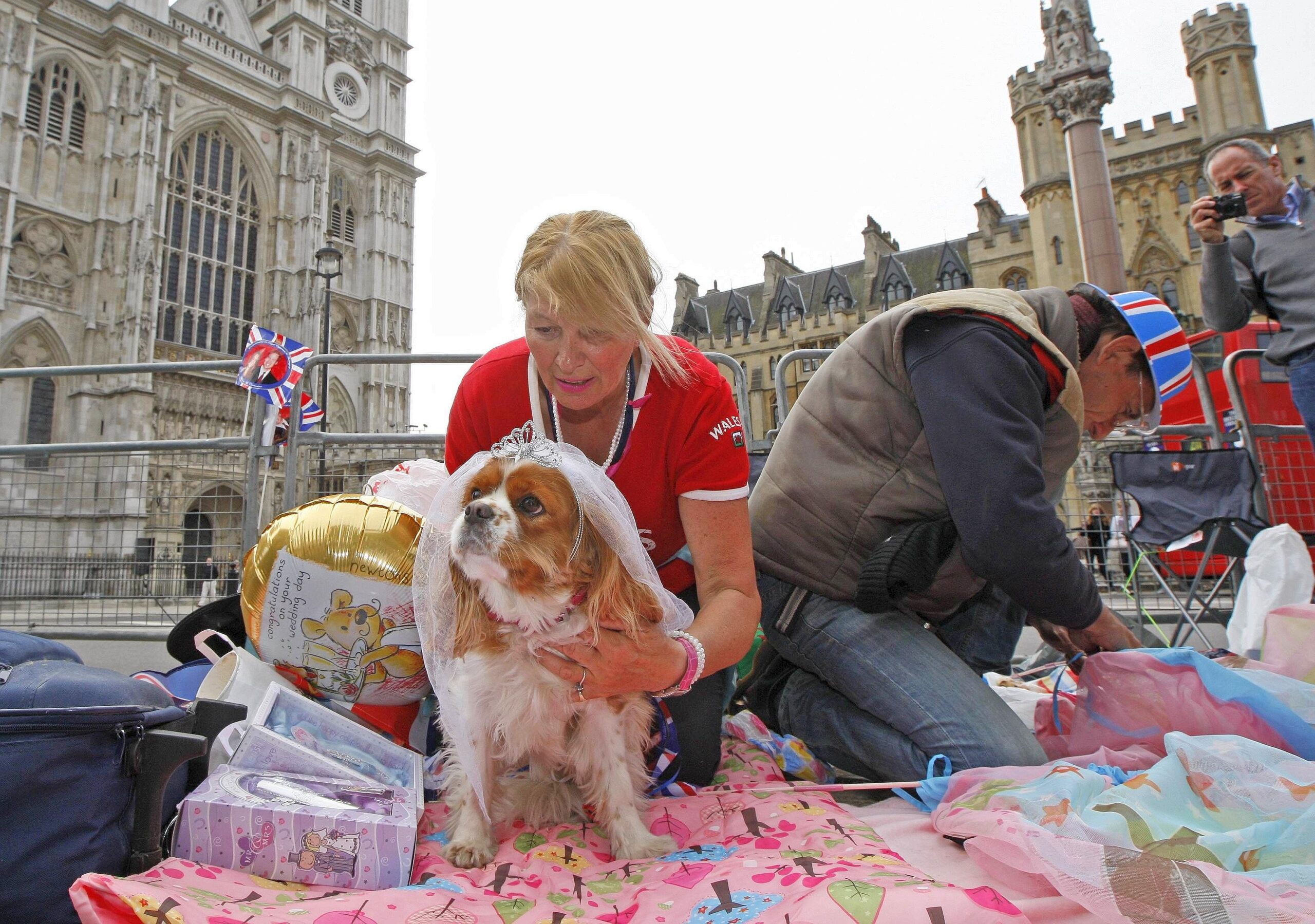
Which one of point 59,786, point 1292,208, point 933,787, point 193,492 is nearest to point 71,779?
point 59,786

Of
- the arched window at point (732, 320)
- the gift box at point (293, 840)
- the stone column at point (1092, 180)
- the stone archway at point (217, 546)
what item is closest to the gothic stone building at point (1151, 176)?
the arched window at point (732, 320)

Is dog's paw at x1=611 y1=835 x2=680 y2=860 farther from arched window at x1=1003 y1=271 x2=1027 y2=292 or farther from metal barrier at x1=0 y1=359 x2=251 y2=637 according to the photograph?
arched window at x1=1003 y1=271 x2=1027 y2=292

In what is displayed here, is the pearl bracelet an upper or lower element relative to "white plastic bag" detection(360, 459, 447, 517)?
lower

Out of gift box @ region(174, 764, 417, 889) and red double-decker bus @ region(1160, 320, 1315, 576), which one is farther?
red double-decker bus @ region(1160, 320, 1315, 576)

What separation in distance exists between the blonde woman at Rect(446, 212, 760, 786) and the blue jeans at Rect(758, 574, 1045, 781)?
397 millimetres

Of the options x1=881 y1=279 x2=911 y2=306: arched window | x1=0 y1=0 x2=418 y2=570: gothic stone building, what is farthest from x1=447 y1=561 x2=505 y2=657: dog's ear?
x1=881 y1=279 x2=911 y2=306: arched window

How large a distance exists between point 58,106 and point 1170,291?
44.0m

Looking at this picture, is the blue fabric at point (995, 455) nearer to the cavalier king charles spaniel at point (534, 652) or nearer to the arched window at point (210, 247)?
the cavalier king charles spaniel at point (534, 652)

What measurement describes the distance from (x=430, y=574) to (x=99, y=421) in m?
32.1

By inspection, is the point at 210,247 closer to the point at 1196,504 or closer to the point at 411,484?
the point at 411,484

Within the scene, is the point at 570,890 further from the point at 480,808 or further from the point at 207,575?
the point at 207,575

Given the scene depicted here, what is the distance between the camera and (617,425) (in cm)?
219

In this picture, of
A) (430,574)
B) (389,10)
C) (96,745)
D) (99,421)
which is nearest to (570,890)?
(430,574)

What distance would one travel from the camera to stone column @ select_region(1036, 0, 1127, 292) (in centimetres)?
1093
